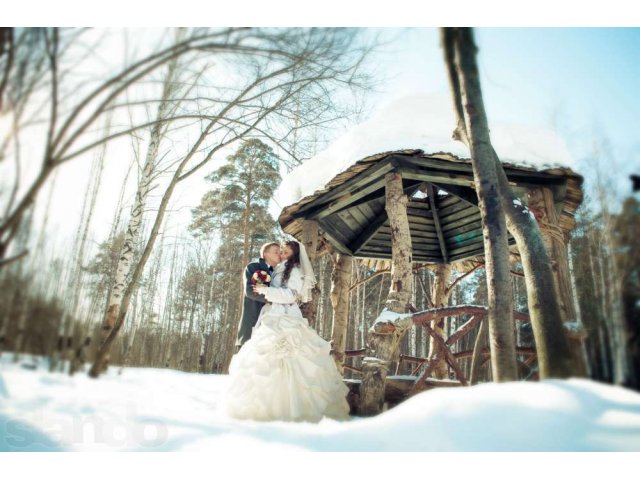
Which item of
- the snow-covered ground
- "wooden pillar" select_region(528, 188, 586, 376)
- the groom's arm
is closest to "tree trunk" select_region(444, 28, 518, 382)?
the snow-covered ground

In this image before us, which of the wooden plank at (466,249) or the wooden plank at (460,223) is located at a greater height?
the wooden plank at (460,223)

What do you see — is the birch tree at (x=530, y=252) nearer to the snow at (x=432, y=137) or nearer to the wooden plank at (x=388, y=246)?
the snow at (x=432, y=137)

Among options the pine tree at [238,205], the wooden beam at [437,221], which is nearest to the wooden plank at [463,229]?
the wooden beam at [437,221]

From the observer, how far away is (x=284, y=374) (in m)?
3.21

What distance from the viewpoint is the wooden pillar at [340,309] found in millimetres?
5570

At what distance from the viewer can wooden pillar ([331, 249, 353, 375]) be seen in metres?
5.57

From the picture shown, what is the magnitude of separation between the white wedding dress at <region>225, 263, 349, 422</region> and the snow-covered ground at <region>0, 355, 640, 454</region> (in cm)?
28

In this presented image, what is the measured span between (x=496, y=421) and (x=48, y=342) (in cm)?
249

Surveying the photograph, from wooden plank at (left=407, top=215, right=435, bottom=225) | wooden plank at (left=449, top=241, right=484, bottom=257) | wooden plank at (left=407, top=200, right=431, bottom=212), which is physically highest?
wooden plank at (left=407, top=200, right=431, bottom=212)

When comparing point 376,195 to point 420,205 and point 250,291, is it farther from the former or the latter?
point 250,291

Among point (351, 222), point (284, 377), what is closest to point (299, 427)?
point (284, 377)

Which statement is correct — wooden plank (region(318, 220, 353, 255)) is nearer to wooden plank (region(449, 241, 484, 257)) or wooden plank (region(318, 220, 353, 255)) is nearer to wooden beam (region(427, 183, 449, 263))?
wooden beam (region(427, 183, 449, 263))

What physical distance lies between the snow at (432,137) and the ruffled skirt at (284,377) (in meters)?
1.87

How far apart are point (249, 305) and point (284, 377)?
0.94 metres
